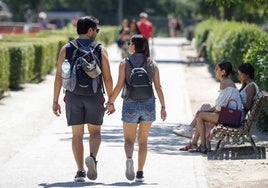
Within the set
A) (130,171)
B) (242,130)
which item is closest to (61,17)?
(242,130)

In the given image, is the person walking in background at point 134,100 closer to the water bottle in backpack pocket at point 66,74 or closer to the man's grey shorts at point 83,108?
the man's grey shorts at point 83,108

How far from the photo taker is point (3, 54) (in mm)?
19953

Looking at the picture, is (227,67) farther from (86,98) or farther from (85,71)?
(85,71)

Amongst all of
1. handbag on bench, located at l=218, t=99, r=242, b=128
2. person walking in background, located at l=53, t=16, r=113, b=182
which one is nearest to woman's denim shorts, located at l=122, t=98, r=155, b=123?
person walking in background, located at l=53, t=16, r=113, b=182

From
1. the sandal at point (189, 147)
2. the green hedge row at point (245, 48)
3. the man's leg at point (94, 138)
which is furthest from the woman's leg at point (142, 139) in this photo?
the green hedge row at point (245, 48)

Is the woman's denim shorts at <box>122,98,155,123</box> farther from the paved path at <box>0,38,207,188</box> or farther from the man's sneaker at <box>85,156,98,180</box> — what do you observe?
the paved path at <box>0,38,207,188</box>

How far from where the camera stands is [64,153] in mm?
12625

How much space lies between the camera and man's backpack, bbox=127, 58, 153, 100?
33.4 ft

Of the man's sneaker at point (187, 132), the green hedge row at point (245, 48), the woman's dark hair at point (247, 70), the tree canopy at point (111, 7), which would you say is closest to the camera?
the woman's dark hair at point (247, 70)

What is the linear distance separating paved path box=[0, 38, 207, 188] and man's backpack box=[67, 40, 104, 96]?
39.9 inches

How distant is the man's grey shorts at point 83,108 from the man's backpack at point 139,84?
34 cm

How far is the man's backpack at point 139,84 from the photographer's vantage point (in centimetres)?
1017

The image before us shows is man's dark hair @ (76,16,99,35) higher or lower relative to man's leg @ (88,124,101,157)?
higher

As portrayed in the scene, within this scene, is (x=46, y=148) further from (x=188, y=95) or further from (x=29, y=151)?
(x=188, y=95)
